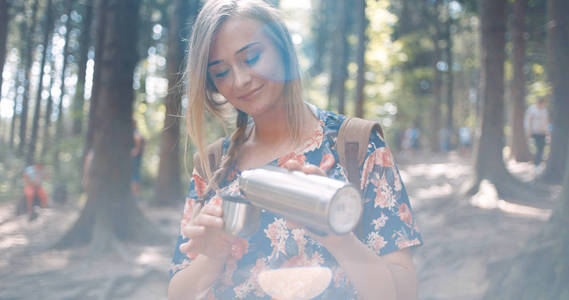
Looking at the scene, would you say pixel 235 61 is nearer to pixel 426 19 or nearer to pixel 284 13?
pixel 284 13

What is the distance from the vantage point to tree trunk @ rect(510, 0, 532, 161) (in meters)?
12.2

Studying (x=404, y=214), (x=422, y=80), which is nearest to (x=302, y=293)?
(x=404, y=214)

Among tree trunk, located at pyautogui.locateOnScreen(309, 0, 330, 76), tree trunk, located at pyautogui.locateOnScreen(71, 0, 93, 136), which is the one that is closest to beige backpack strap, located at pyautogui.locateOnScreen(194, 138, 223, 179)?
tree trunk, located at pyautogui.locateOnScreen(71, 0, 93, 136)

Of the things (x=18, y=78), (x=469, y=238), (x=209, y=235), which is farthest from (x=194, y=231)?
(x=18, y=78)

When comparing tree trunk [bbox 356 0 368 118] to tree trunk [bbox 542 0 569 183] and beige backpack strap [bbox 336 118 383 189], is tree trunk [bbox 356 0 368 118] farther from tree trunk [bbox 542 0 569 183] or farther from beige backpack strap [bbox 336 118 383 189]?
beige backpack strap [bbox 336 118 383 189]

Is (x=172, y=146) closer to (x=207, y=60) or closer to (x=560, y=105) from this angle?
(x=560, y=105)

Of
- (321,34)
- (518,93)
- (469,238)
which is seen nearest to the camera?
(469,238)

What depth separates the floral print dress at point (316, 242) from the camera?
1.31 meters

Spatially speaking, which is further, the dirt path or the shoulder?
the dirt path

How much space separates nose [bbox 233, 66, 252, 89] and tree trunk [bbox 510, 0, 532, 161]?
12703 millimetres

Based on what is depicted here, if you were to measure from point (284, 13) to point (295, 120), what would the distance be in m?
0.45

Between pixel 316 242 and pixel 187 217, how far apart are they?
521 mm

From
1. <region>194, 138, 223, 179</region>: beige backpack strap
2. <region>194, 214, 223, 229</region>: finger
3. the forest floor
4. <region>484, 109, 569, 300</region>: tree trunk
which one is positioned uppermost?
<region>194, 138, 223, 179</region>: beige backpack strap

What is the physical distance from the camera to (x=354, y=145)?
1364mm
